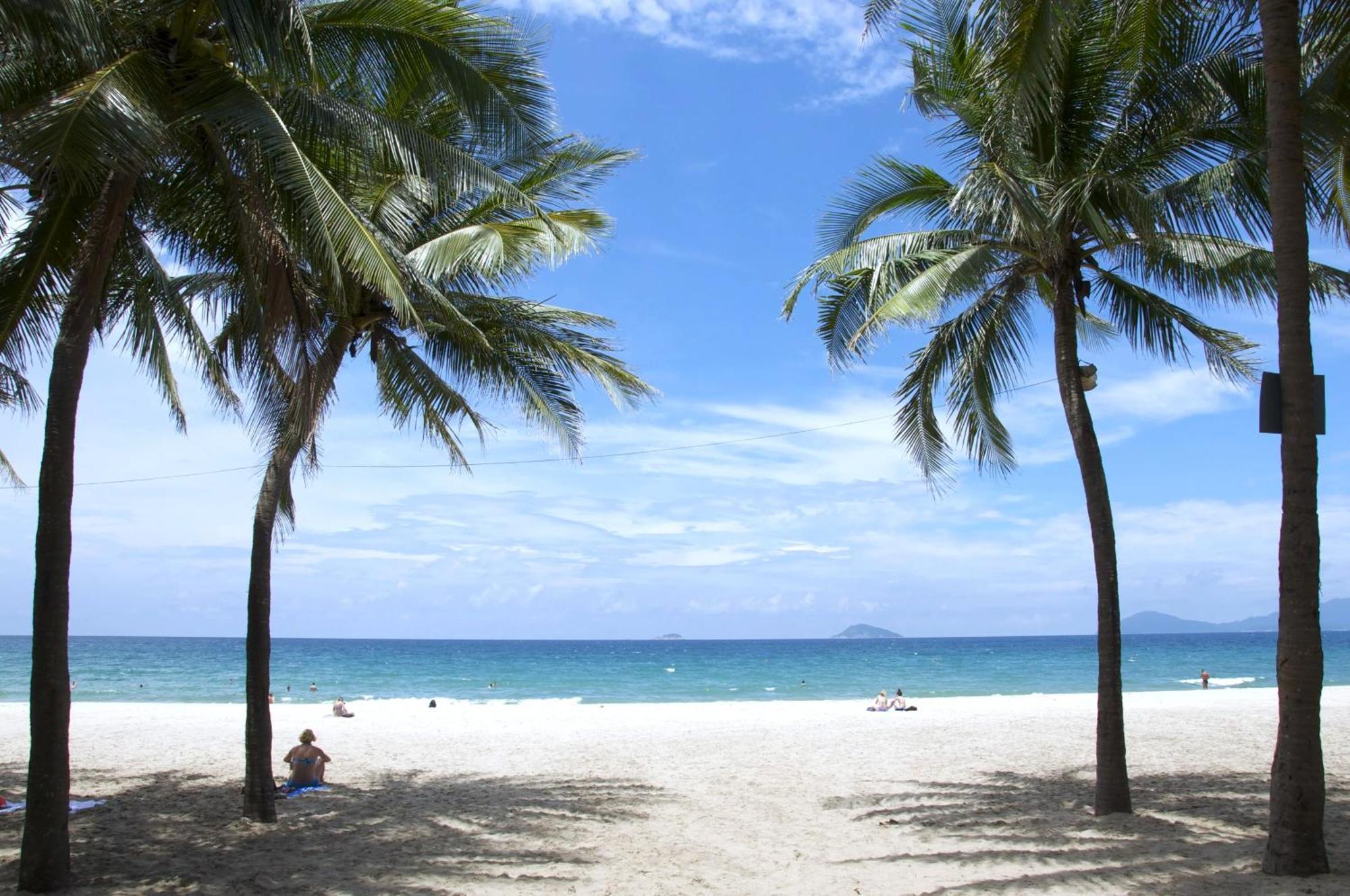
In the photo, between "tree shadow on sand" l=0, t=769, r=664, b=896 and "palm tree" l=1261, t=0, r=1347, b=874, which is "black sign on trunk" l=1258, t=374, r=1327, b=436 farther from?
"tree shadow on sand" l=0, t=769, r=664, b=896

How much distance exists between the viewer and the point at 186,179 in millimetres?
6754

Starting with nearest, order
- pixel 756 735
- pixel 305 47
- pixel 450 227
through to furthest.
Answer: pixel 305 47
pixel 450 227
pixel 756 735

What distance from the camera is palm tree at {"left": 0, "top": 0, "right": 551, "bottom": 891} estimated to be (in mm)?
5379

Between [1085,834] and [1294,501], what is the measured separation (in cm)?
323

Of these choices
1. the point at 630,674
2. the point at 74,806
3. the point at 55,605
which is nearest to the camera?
the point at 55,605

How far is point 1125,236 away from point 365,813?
27.0 ft

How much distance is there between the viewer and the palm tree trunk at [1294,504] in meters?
5.36

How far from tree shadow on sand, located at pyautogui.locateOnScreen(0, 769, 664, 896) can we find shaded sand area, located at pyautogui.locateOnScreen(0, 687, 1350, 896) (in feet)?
0.11

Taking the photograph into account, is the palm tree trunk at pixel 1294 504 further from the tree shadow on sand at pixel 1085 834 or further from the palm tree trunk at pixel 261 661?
the palm tree trunk at pixel 261 661

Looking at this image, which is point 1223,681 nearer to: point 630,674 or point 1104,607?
point 630,674

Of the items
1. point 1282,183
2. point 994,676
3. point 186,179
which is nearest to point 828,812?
point 1282,183

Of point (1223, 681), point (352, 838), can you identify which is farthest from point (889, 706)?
point (1223, 681)

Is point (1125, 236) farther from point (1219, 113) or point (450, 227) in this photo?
point (450, 227)

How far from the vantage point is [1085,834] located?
736 centimetres
